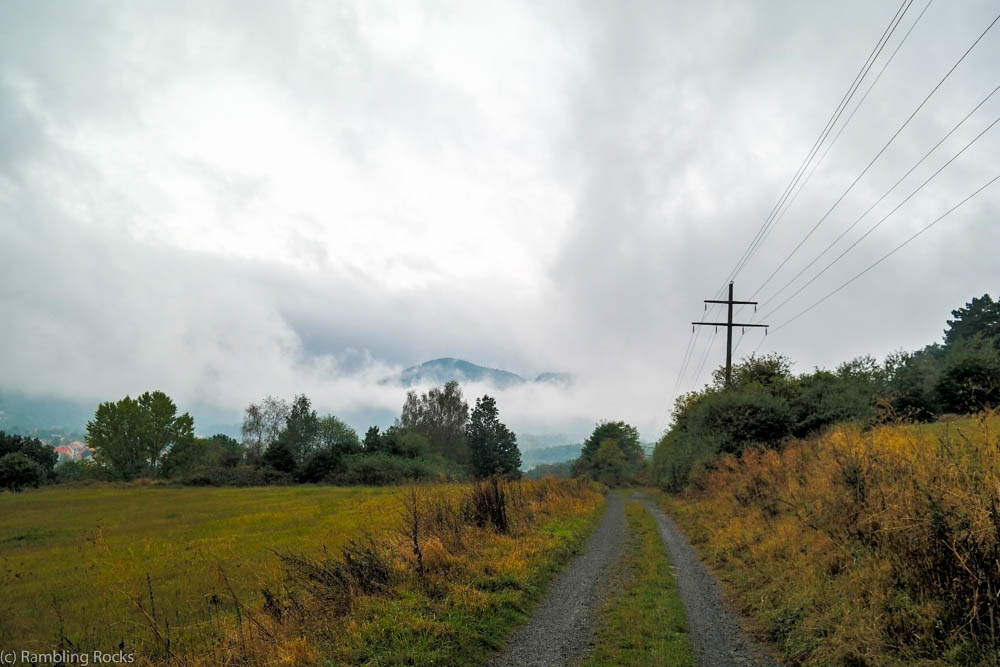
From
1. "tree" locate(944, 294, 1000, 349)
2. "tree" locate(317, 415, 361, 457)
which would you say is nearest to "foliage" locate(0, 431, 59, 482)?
"tree" locate(317, 415, 361, 457)

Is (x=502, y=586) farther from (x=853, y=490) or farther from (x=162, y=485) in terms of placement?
(x=162, y=485)

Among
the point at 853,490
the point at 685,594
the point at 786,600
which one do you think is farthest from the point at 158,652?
the point at 853,490

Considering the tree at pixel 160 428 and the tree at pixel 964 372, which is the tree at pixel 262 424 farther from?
the tree at pixel 964 372

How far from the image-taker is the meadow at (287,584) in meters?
7.20

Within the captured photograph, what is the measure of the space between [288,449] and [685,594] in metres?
67.4

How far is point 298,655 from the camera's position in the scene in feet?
21.1

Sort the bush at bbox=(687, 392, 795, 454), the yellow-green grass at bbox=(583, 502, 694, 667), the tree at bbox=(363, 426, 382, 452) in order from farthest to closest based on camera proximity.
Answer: the tree at bbox=(363, 426, 382, 452)
the bush at bbox=(687, 392, 795, 454)
the yellow-green grass at bbox=(583, 502, 694, 667)

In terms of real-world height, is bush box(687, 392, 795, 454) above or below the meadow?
above

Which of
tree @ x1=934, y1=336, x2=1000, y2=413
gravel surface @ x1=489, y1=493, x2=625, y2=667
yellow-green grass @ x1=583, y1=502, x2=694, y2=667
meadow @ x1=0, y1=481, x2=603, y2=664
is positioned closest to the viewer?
yellow-green grass @ x1=583, y1=502, x2=694, y2=667

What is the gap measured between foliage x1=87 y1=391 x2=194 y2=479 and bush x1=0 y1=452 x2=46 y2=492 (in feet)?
92.6

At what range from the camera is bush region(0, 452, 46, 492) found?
50344 millimetres

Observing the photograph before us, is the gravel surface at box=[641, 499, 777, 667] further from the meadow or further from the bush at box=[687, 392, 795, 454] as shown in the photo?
the bush at box=[687, 392, 795, 454]

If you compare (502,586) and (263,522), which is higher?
A: (502,586)

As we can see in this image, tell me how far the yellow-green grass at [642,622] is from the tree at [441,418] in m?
86.2
